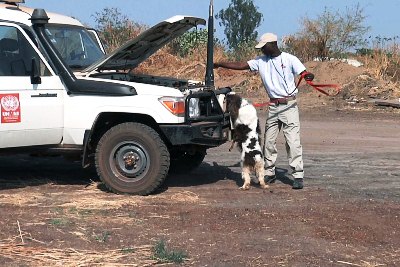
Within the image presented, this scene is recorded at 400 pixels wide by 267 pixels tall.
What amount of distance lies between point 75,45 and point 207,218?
3612 mm

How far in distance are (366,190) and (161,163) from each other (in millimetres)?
2652

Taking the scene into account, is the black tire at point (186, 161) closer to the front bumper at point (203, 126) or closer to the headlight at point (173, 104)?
the front bumper at point (203, 126)

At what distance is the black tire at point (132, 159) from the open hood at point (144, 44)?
97 centimetres

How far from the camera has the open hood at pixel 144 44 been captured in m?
9.20

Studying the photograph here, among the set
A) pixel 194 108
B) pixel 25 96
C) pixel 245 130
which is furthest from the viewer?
pixel 245 130

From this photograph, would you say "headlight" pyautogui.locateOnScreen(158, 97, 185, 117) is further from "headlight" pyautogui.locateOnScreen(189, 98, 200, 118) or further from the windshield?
the windshield

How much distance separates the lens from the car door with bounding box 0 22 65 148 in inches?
334

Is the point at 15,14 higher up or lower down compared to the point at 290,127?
higher up

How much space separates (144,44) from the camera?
9.72 metres

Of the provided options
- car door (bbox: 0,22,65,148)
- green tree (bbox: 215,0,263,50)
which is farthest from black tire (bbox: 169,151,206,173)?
green tree (bbox: 215,0,263,50)

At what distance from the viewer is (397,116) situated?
1886 centimetres

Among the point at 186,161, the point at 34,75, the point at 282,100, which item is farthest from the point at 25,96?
the point at 282,100

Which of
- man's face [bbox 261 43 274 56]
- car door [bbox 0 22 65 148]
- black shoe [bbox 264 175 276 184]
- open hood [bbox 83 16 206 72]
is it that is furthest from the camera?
black shoe [bbox 264 175 276 184]

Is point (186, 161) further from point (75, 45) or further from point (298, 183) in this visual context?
point (75, 45)
